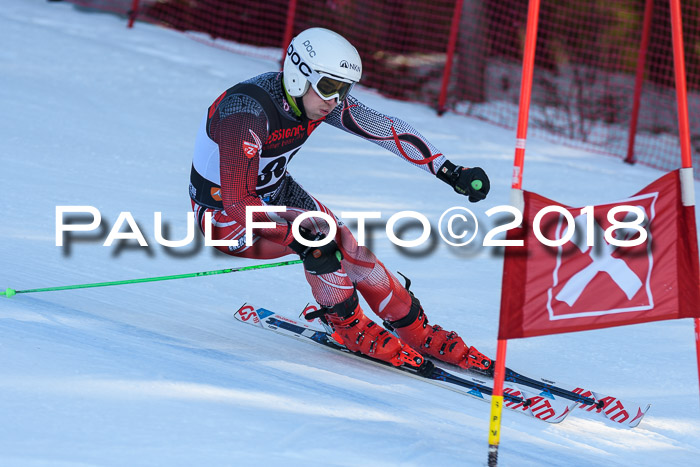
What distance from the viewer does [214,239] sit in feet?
13.1

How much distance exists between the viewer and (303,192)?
13.7ft

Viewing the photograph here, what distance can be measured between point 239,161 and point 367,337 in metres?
1.03

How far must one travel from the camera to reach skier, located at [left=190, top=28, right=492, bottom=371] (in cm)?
357

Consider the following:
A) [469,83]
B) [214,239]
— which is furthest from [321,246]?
[469,83]

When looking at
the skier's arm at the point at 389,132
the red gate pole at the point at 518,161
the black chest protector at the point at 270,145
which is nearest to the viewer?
the red gate pole at the point at 518,161

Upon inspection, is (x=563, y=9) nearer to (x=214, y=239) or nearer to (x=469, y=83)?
(x=469, y=83)

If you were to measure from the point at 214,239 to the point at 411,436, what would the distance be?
1516mm

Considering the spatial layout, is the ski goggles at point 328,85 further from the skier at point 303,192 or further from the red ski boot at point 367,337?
the red ski boot at point 367,337

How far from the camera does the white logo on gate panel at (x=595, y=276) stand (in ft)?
9.59

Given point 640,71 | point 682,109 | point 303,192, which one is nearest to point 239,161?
point 303,192

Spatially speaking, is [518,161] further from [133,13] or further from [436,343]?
[133,13]

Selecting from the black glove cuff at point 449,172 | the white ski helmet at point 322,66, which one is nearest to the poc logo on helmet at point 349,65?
the white ski helmet at point 322,66

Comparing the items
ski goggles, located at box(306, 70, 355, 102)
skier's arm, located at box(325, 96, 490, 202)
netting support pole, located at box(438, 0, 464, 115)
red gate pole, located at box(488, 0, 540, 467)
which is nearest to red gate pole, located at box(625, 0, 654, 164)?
netting support pole, located at box(438, 0, 464, 115)

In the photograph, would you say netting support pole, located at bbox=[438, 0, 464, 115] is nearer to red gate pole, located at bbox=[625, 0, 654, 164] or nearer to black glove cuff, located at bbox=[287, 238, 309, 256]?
red gate pole, located at bbox=[625, 0, 654, 164]
